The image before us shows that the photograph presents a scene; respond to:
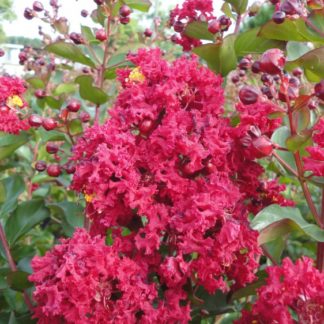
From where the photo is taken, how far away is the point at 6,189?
1.50 m

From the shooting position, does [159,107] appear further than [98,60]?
No

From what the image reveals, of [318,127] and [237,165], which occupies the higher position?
[318,127]

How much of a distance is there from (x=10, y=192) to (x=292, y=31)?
925 mm

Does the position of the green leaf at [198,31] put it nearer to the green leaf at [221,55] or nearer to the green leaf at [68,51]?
the green leaf at [221,55]

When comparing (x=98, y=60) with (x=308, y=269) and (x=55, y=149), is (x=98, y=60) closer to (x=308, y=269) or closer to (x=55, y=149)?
(x=55, y=149)

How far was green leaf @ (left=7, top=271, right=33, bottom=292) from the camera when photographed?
115cm

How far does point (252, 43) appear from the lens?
1.15m

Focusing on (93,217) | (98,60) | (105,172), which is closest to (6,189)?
(98,60)

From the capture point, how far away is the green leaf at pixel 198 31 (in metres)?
1.21

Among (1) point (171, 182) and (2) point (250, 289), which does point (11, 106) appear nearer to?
(1) point (171, 182)

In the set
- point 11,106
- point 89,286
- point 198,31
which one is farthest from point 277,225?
point 11,106

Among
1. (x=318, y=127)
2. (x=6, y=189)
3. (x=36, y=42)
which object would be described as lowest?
(x=6, y=189)

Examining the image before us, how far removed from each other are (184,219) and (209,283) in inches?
5.6

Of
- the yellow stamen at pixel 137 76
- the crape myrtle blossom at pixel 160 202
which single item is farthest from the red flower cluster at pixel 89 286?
the yellow stamen at pixel 137 76
